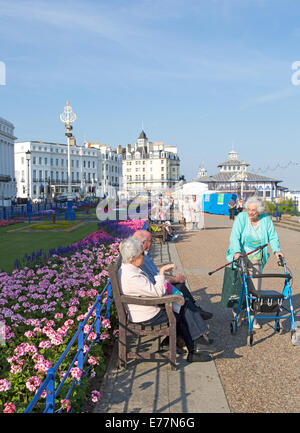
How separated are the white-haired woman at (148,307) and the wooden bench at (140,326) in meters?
0.07

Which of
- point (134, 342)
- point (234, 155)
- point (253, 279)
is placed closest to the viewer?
point (134, 342)

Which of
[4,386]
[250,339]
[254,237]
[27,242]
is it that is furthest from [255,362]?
[27,242]

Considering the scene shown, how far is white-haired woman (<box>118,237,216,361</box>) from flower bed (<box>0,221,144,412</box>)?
56cm

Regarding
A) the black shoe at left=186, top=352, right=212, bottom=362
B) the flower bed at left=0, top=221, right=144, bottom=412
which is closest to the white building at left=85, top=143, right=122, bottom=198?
the flower bed at left=0, top=221, right=144, bottom=412

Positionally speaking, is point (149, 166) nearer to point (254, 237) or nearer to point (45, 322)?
point (254, 237)

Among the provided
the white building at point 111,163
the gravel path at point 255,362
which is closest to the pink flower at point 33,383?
the gravel path at point 255,362

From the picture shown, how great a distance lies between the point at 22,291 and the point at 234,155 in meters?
74.5

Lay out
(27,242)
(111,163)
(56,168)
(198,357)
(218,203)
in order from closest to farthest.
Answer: (198,357)
(27,242)
(218,203)
(56,168)
(111,163)

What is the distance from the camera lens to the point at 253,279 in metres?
5.79

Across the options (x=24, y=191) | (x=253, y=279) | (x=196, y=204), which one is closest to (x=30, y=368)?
(x=253, y=279)

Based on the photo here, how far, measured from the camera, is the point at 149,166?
13500 cm

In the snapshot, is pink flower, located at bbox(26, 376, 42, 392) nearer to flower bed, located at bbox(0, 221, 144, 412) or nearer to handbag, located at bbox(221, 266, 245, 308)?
flower bed, located at bbox(0, 221, 144, 412)

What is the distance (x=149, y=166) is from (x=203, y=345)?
5182 inches
